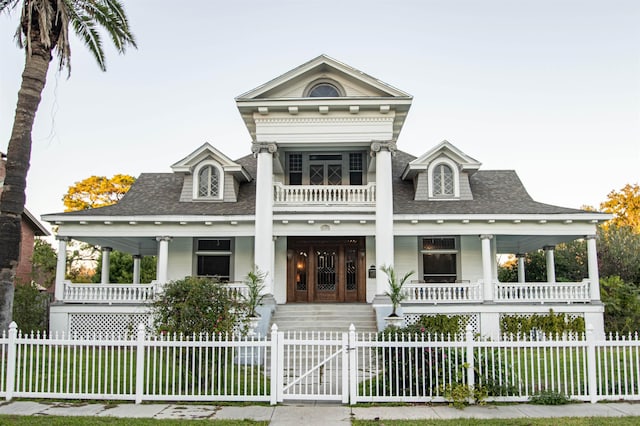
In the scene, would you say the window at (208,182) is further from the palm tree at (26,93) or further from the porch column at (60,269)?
the palm tree at (26,93)

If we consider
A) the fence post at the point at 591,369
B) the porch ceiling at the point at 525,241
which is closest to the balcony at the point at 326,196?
the porch ceiling at the point at 525,241

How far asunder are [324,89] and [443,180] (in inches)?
229

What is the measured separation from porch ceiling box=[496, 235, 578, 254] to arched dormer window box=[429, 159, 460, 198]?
2.72 m

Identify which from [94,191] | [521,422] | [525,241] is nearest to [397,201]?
[525,241]

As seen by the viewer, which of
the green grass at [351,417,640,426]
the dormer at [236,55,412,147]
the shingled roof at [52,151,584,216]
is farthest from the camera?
the shingled roof at [52,151,584,216]

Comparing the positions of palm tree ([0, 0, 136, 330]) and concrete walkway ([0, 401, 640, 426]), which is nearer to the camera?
concrete walkway ([0, 401, 640, 426])

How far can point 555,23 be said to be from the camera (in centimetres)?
1802

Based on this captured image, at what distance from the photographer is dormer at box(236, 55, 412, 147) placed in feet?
56.9

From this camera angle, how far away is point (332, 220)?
60.4ft

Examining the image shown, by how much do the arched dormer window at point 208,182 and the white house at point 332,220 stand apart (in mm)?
54

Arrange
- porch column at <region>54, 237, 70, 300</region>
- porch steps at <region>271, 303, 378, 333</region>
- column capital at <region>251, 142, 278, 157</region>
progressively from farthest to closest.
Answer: porch column at <region>54, 237, 70, 300</region> → column capital at <region>251, 142, 278, 157</region> → porch steps at <region>271, 303, 378, 333</region>

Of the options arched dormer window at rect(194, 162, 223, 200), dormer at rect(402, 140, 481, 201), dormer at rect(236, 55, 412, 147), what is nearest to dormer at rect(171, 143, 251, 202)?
arched dormer window at rect(194, 162, 223, 200)

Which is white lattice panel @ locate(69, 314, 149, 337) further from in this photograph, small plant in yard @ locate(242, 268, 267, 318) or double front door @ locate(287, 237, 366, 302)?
double front door @ locate(287, 237, 366, 302)

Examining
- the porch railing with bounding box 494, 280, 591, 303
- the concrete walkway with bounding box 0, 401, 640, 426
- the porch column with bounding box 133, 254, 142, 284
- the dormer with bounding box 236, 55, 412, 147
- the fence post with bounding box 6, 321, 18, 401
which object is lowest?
the concrete walkway with bounding box 0, 401, 640, 426
